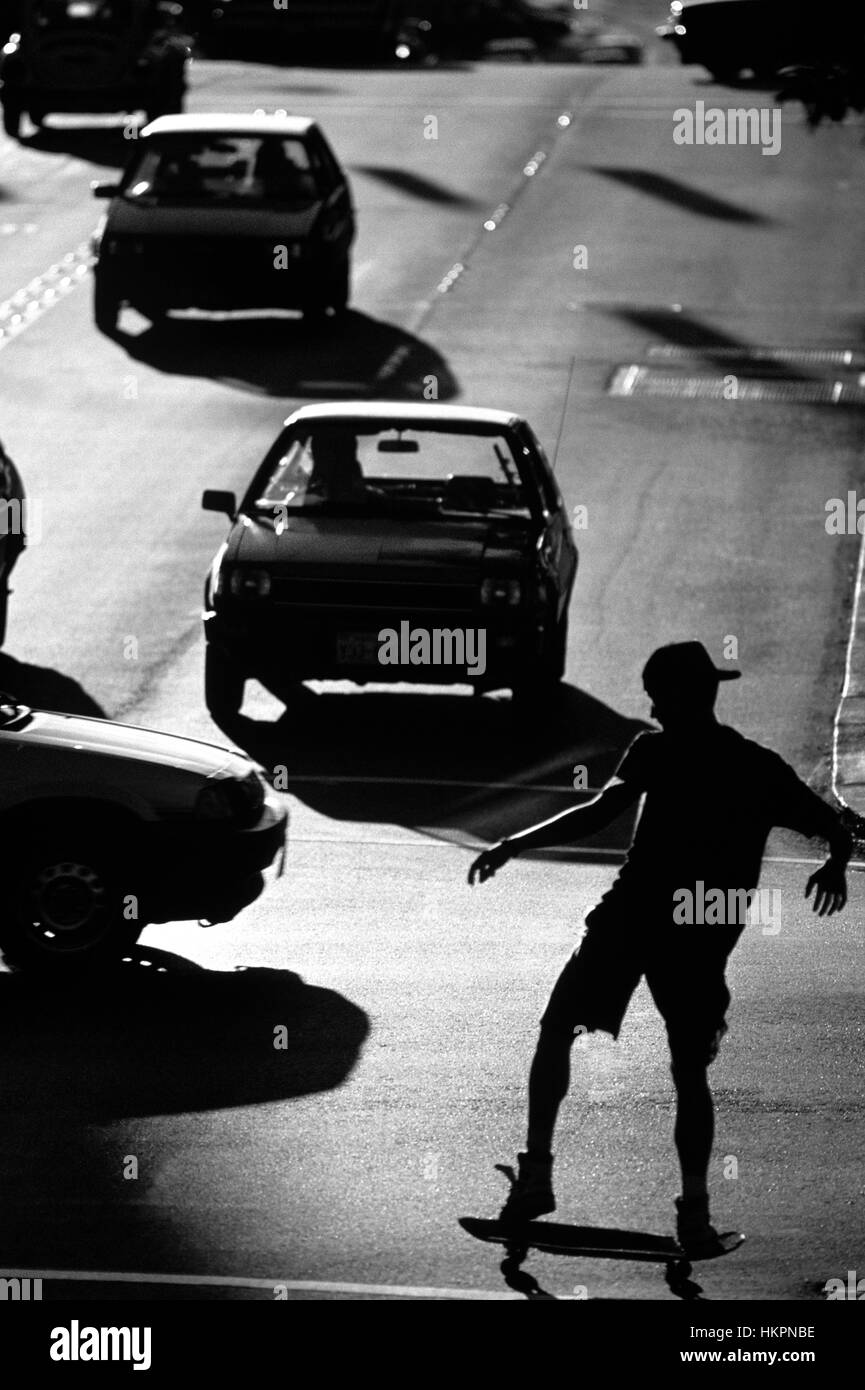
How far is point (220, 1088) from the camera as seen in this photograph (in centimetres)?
844

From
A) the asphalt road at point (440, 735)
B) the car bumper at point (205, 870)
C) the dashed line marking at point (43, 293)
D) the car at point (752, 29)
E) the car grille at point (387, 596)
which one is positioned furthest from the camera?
the dashed line marking at point (43, 293)

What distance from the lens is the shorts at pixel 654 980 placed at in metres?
7.04

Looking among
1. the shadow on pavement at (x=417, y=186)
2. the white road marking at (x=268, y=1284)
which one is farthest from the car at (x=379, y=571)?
the shadow on pavement at (x=417, y=186)

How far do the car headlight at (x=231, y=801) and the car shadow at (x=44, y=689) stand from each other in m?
4.14

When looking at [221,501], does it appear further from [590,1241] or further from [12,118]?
[12,118]

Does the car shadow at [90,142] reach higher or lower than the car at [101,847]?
lower

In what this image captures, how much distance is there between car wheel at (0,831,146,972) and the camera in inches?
379

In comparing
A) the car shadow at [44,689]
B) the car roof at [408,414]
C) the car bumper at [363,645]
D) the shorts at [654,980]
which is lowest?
the car shadow at [44,689]

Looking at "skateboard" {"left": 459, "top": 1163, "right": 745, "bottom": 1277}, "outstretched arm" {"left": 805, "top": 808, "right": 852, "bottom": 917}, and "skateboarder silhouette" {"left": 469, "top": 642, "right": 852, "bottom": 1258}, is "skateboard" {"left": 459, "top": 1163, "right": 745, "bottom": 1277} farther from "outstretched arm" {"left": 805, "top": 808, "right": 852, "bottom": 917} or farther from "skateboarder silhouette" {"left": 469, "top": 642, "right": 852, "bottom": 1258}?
"outstretched arm" {"left": 805, "top": 808, "right": 852, "bottom": 917}

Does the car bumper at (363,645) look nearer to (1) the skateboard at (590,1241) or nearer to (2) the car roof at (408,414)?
(2) the car roof at (408,414)

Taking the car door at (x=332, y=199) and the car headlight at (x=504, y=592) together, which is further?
the car door at (x=332, y=199)

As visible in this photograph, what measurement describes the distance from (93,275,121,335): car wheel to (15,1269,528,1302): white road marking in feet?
64.3
